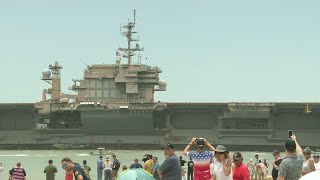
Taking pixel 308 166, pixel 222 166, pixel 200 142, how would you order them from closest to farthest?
pixel 222 166 → pixel 200 142 → pixel 308 166

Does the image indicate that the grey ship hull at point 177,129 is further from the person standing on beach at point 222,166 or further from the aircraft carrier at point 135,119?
the person standing on beach at point 222,166

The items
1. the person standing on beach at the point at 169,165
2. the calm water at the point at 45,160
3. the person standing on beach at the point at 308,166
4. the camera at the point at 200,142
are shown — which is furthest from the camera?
the calm water at the point at 45,160

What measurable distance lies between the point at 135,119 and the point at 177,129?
4582 mm

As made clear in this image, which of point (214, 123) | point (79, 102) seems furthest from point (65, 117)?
point (214, 123)

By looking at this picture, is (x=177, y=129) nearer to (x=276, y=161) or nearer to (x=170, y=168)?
(x=276, y=161)

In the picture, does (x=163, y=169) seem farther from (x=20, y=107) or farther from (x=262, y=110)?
(x=20, y=107)

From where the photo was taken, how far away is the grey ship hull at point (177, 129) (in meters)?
51.5

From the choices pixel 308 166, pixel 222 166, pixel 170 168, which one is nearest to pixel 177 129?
pixel 308 166

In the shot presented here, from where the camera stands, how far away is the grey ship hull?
5150 cm

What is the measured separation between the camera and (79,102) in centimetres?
5331

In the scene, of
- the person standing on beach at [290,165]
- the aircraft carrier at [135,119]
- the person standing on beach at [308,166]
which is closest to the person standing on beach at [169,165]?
the person standing on beach at [290,165]

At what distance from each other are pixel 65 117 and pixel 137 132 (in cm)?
726

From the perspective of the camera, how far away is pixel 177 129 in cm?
5441

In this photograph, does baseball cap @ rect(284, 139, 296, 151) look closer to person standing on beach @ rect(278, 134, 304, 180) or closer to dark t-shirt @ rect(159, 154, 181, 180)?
person standing on beach @ rect(278, 134, 304, 180)
